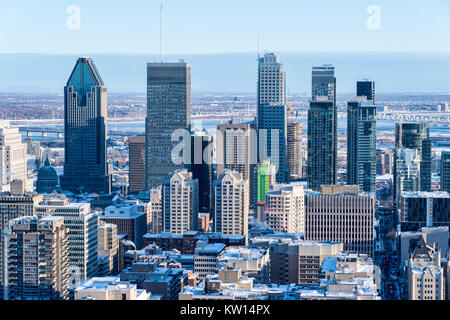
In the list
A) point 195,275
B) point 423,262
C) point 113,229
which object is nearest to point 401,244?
point 423,262

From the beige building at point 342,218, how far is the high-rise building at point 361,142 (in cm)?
256

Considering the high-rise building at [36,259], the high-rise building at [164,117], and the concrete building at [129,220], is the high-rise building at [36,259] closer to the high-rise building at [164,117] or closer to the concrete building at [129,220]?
the concrete building at [129,220]

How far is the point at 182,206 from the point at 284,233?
1978 millimetres

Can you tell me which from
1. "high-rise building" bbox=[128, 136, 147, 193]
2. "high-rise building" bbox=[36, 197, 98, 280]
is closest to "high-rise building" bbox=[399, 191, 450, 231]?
"high-rise building" bbox=[36, 197, 98, 280]

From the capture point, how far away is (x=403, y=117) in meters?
13.1

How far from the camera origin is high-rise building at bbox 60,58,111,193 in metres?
15.4

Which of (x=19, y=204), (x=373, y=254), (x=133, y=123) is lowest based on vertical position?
(x=373, y=254)

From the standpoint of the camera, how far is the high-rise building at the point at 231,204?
11.8 m

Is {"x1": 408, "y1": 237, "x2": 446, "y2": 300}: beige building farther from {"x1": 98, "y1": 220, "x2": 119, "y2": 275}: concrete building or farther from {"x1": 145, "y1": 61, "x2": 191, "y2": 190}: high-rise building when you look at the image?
{"x1": 145, "y1": 61, "x2": 191, "y2": 190}: high-rise building

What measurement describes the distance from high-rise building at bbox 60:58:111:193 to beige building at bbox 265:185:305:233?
12.7 ft

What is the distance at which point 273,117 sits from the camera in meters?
16.9

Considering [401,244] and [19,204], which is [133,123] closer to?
[19,204]

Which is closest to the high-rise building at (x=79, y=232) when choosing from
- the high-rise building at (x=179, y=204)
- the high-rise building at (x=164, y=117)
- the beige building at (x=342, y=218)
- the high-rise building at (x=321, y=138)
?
the high-rise building at (x=179, y=204)

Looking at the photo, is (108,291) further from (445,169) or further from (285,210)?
(445,169)
